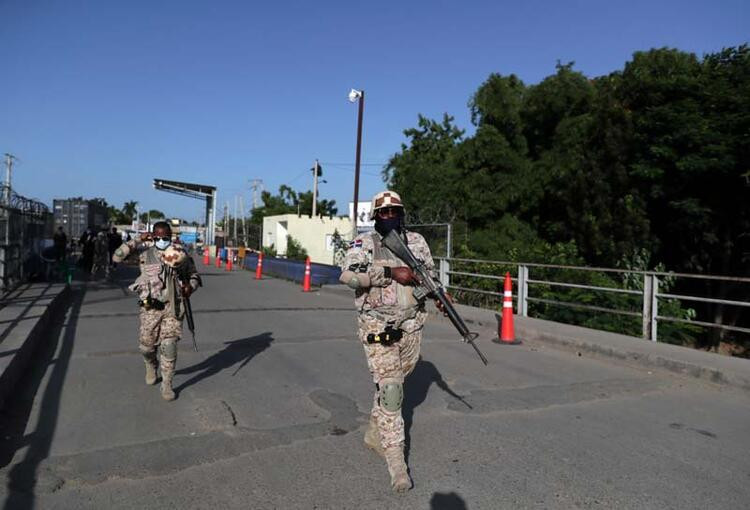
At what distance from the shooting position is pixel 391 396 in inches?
146

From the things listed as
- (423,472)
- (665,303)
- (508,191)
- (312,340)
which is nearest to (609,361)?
(665,303)

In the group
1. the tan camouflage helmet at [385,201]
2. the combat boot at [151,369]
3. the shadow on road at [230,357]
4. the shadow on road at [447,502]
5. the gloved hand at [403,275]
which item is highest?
the tan camouflage helmet at [385,201]

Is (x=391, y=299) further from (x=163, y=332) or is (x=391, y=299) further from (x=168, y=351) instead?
(x=163, y=332)

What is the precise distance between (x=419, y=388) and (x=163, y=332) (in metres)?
2.63

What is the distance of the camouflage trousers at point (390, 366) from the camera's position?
367 cm

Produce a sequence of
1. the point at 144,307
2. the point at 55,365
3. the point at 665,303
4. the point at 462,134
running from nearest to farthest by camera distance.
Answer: the point at 144,307, the point at 55,365, the point at 665,303, the point at 462,134

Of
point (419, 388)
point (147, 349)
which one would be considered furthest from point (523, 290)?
→ point (147, 349)

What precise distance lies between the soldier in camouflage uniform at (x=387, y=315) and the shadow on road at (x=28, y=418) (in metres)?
2.12

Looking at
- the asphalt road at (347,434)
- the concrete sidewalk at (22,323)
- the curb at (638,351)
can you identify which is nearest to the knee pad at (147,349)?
the asphalt road at (347,434)

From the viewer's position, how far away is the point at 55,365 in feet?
22.4

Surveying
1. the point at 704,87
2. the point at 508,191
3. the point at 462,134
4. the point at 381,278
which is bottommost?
the point at 381,278

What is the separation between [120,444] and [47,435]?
67 centimetres

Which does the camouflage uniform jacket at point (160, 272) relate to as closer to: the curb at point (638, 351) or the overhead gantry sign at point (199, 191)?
the curb at point (638, 351)

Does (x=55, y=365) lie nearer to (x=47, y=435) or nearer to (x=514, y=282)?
(x=47, y=435)
